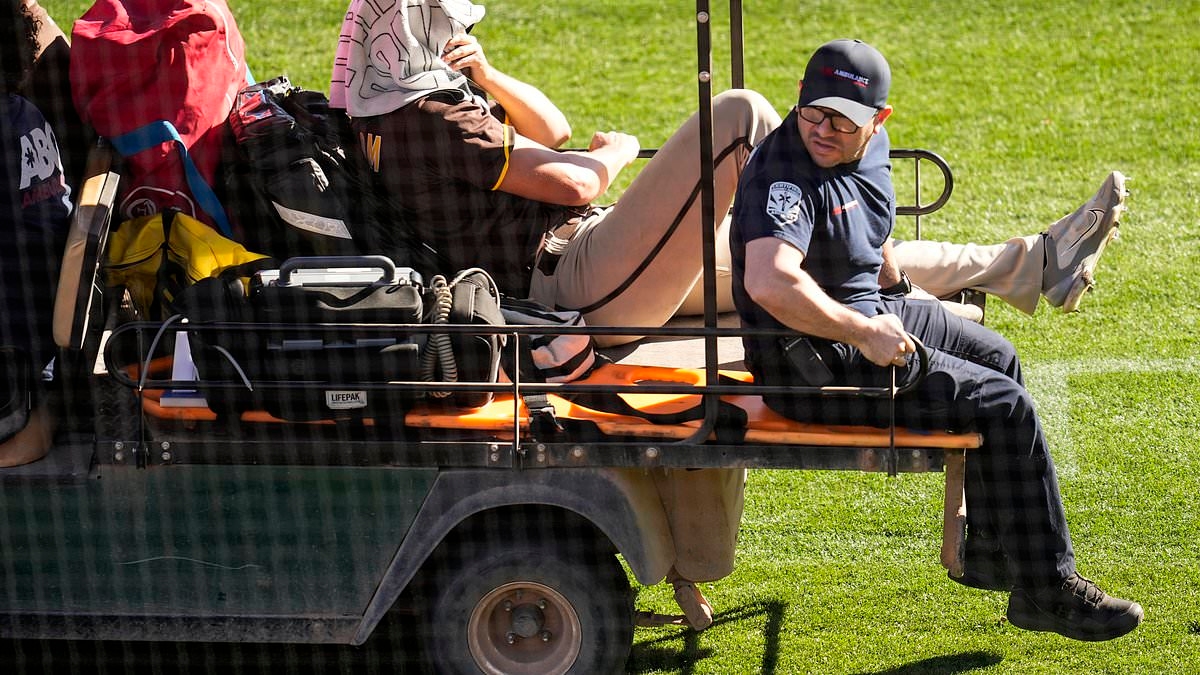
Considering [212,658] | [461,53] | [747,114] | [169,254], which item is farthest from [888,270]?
[212,658]

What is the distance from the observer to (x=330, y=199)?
400 centimetres

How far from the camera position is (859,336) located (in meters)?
3.52

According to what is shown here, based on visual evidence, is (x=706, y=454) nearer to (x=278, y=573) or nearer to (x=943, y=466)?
(x=943, y=466)

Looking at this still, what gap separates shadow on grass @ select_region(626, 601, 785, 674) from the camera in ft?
14.2

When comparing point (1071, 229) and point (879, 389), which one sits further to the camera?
point (1071, 229)

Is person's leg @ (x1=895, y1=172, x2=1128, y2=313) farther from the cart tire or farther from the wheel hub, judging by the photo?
the wheel hub

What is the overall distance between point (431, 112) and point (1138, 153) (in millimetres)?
5769

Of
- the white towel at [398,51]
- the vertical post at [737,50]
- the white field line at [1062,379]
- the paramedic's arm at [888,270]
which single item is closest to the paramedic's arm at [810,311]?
the paramedic's arm at [888,270]

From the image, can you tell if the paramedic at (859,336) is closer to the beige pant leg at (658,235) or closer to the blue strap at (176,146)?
the beige pant leg at (658,235)

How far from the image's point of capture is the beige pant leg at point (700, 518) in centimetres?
402

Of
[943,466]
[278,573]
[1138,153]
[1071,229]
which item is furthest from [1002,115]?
[278,573]

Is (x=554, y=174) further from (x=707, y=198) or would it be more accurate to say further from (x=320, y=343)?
(x=320, y=343)

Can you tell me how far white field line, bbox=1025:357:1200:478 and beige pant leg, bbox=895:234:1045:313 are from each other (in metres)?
1.34

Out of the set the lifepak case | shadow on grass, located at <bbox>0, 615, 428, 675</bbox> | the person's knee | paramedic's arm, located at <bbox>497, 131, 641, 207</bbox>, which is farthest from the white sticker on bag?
the person's knee
